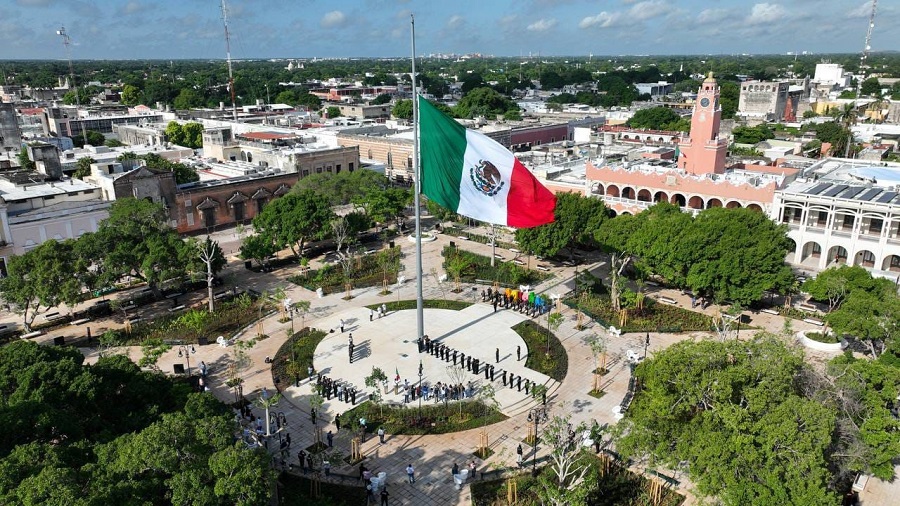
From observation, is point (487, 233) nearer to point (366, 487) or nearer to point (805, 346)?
point (805, 346)

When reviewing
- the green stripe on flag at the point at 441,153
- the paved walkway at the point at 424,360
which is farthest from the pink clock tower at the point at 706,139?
the green stripe on flag at the point at 441,153

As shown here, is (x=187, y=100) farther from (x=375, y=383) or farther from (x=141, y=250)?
(x=375, y=383)

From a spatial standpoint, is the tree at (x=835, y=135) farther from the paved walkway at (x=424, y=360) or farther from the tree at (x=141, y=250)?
the tree at (x=141, y=250)

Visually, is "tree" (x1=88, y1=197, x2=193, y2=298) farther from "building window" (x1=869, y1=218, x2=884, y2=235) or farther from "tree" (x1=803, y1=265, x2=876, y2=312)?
"building window" (x1=869, y1=218, x2=884, y2=235)

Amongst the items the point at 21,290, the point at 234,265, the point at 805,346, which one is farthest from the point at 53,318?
the point at 805,346

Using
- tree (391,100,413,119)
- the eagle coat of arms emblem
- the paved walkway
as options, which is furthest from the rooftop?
tree (391,100,413,119)

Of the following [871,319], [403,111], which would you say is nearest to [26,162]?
[403,111]
